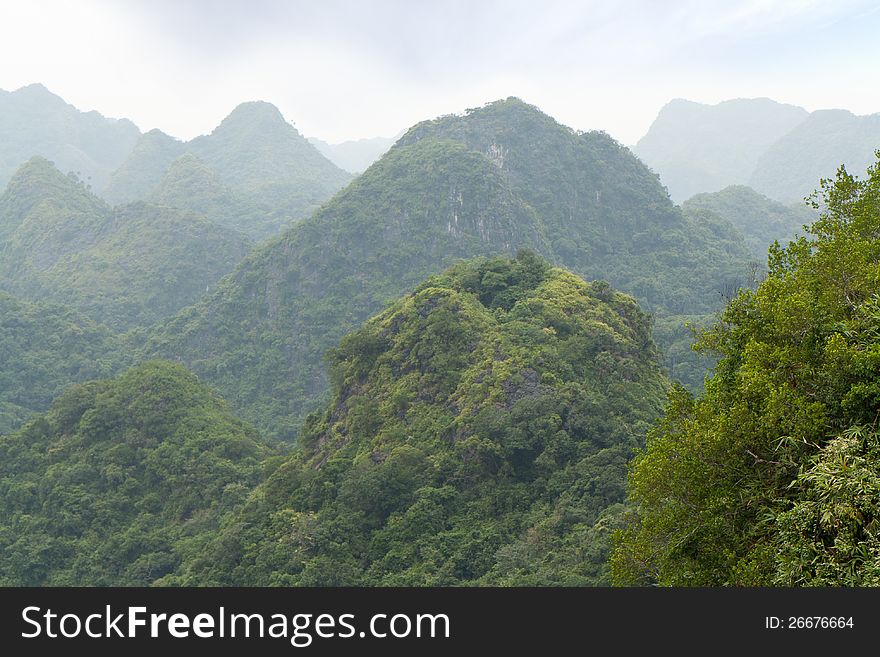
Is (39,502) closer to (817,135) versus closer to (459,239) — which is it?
(459,239)

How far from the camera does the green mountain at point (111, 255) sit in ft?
284

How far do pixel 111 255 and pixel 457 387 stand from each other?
7993 cm

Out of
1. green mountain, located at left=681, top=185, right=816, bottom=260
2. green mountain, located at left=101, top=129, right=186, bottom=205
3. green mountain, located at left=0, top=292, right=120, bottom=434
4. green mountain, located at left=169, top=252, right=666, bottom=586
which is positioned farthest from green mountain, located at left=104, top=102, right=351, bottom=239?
green mountain, located at left=169, top=252, right=666, bottom=586

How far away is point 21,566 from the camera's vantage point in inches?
1221

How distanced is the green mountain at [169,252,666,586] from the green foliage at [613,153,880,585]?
721cm

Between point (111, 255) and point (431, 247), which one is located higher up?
point (111, 255)

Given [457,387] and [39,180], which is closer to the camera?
[457,387]

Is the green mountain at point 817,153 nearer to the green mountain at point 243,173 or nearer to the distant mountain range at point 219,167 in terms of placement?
the green mountain at point 243,173

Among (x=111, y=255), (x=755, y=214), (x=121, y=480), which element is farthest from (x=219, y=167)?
(x=121, y=480)

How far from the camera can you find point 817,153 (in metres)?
187

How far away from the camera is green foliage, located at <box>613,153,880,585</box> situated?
29.0ft

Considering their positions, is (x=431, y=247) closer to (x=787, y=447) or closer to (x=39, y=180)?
(x=787, y=447)

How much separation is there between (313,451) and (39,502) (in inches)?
613

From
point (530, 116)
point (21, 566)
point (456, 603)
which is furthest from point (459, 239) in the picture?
point (456, 603)
